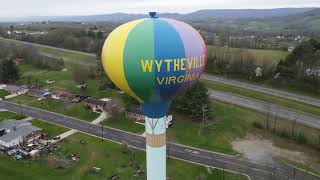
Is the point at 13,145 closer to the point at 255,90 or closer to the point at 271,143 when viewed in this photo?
the point at 271,143

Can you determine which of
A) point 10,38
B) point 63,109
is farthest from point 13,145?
point 10,38

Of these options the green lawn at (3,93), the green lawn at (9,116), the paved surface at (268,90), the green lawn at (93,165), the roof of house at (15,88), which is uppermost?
the paved surface at (268,90)

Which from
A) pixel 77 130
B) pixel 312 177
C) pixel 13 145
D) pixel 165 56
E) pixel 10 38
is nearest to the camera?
pixel 165 56

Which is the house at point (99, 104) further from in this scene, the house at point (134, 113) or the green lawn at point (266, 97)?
the green lawn at point (266, 97)

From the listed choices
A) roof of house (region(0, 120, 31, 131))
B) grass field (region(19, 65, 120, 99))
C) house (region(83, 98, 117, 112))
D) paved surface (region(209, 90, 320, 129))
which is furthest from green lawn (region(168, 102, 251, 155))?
roof of house (region(0, 120, 31, 131))

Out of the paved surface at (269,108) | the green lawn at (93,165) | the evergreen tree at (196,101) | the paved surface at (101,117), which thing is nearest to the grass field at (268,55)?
the paved surface at (269,108)

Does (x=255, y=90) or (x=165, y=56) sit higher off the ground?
(x=165, y=56)
